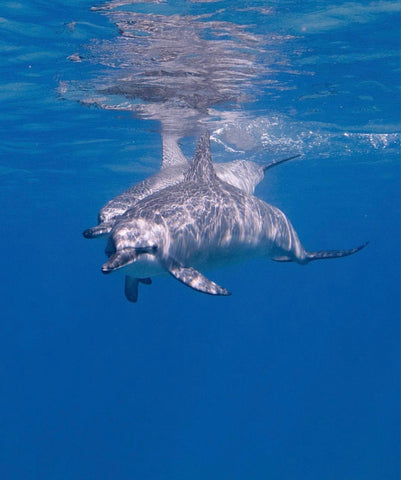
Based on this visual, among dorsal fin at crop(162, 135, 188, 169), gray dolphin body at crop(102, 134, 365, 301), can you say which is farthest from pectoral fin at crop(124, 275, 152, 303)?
dorsal fin at crop(162, 135, 188, 169)

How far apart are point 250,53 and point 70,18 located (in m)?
→ 4.90

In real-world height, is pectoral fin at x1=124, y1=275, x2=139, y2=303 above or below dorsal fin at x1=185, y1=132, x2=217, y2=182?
below

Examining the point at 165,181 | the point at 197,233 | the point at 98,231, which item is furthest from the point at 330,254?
the point at 98,231

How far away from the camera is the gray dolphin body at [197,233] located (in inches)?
246

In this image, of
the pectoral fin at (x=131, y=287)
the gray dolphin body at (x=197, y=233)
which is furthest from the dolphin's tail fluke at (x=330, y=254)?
the pectoral fin at (x=131, y=287)

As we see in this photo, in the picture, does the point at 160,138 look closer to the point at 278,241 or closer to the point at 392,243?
the point at 278,241

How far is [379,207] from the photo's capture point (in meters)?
54.5

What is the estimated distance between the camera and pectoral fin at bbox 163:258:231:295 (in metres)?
6.12

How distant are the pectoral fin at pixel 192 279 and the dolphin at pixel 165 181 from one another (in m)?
1.34

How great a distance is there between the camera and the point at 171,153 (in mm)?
19891

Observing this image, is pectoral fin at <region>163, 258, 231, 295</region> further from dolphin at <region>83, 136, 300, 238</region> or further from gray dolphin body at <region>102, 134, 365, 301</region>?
dolphin at <region>83, 136, 300, 238</region>

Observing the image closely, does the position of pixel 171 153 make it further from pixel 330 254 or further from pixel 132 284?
pixel 132 284

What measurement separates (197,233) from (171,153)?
13304 millimetres

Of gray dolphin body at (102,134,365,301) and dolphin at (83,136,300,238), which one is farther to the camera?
dolphin at (83,136,300,238)
